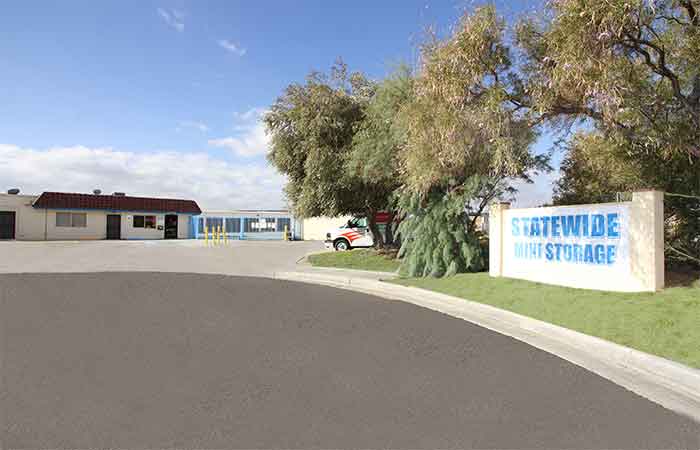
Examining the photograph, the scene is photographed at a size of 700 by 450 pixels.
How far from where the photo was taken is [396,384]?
452cm

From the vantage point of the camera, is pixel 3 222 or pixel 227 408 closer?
pixel 227 408

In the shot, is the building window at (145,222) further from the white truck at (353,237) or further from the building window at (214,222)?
the white truck at (353,237)

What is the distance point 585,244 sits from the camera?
9.27 metres

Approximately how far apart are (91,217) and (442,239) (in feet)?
120

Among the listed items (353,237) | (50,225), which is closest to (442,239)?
(353,237)

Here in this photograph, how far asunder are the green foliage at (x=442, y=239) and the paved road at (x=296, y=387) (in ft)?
15.8

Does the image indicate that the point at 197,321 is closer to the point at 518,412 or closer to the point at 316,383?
the point at 316,383

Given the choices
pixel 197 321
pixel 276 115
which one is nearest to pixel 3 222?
pixel 276 115

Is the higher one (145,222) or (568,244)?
(145,222)

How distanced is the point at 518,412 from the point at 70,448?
3662 mm

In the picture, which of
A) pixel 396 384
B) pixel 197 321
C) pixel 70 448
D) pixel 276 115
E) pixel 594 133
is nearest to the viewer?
pixel 70 448

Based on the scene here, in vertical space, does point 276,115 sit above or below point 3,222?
above

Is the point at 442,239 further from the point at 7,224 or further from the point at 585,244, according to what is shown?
the point at 7,224

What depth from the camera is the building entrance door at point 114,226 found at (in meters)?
39.5
